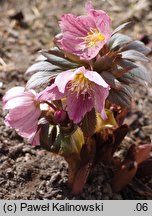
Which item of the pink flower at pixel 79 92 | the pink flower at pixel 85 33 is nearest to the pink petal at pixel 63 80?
the pink flower at pixel 79 92

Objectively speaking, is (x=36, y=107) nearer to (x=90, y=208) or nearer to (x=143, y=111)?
(x=90, y=208)

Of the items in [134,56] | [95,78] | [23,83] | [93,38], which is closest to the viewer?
[95,78]

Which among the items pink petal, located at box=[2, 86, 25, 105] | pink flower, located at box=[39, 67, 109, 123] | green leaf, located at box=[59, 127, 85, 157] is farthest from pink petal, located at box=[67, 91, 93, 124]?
pink petal, located at box=[2, 86, 25, 105]

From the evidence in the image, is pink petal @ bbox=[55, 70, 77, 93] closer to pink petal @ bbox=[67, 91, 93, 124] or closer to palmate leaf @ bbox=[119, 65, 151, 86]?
pink petal @ bbox=[67, 91, 93, 124]

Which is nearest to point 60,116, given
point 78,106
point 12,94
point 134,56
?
point 78,106

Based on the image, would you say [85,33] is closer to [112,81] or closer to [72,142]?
[112,81]

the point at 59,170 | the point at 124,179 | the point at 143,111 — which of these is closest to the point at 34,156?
the point at 59,170
